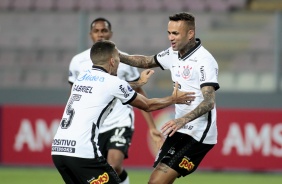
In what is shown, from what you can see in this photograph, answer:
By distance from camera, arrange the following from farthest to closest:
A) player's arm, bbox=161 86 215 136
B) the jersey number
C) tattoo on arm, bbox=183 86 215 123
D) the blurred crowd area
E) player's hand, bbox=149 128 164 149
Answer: the blurred crowd area, player's hand, bbox=149 128 164 149, tattoo on arm, bbox=183 86 215 123, player's arm, bbox=161 86 215 136, the jersey number

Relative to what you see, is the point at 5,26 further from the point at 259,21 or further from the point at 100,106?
the point at 100,106

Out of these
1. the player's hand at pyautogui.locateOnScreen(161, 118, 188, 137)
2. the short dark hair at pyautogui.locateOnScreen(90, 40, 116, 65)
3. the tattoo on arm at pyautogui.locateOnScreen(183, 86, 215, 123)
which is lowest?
the player's hand at pyautogui.locateOnScreen(161, 118, 188, 137)

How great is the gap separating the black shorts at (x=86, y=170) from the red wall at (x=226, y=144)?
7.41 metres

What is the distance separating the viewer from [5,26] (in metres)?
16.2

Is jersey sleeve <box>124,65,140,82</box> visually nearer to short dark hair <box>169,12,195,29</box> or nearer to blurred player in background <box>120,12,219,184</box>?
blurred player in background <box>120,12,219,184</box>

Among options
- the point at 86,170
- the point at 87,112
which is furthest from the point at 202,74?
the point at 86,170

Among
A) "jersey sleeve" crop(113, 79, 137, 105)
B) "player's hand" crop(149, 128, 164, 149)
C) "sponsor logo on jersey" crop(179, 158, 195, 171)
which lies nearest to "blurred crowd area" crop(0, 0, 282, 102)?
"player's hand" crop(149, 128, 164, 149)

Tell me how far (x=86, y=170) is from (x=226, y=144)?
7.87 meters

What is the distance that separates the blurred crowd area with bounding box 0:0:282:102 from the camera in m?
15.5

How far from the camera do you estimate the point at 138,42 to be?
618 inches

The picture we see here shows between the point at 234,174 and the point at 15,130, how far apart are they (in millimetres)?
4163

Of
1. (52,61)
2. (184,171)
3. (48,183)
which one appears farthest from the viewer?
(52,61)

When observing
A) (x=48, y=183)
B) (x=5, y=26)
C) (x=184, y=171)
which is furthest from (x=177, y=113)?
(x=5, y=26)

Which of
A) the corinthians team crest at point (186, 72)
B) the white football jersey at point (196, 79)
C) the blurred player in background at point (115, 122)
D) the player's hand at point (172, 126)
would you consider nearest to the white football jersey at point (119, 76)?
the blurred player in background at point (115, 122)
